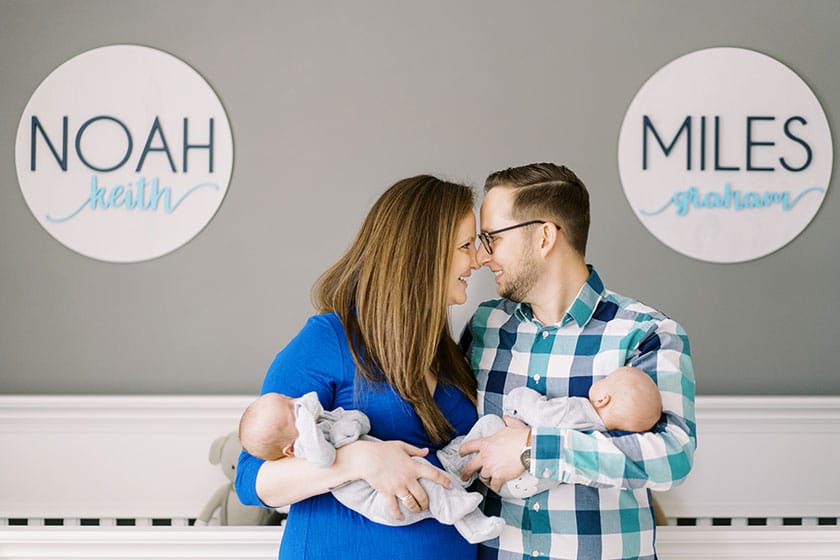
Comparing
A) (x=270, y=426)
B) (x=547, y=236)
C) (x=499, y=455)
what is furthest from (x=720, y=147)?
Result: (x=270, y=426)

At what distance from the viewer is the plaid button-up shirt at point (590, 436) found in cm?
127

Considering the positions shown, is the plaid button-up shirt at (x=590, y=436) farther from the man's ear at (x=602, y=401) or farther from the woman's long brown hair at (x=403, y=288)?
the woman's long brown hair at (x=403, y=288)

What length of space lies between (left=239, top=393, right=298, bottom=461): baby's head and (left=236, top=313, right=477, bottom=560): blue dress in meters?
0.08

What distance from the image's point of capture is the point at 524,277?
149 centimetres

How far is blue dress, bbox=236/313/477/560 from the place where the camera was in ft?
4.38

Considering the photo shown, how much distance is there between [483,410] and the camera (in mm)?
1521

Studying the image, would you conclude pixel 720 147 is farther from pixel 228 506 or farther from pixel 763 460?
pixel 228 506

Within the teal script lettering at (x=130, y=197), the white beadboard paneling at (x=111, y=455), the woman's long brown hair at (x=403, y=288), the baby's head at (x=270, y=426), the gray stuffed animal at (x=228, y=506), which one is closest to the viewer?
the baby's head at (x=270, y=426)

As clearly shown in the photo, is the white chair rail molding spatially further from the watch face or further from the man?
the watch face

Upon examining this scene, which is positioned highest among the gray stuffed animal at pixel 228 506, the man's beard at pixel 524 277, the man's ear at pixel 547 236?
the man's ear at pixel 547 236

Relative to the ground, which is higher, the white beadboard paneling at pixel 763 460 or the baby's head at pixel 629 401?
the baby's head at pixel 629 401

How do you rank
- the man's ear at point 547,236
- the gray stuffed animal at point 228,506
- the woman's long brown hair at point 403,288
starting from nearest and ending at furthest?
the woman's long brown hair at point 403,288
the man's ear at point 547,236
the gray stuffed animal at point 228,506

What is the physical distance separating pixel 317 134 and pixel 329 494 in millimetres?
1687

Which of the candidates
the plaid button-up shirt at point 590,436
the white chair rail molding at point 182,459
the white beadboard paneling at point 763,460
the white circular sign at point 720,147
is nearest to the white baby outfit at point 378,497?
the plaid button-up shirt at point 590,436
